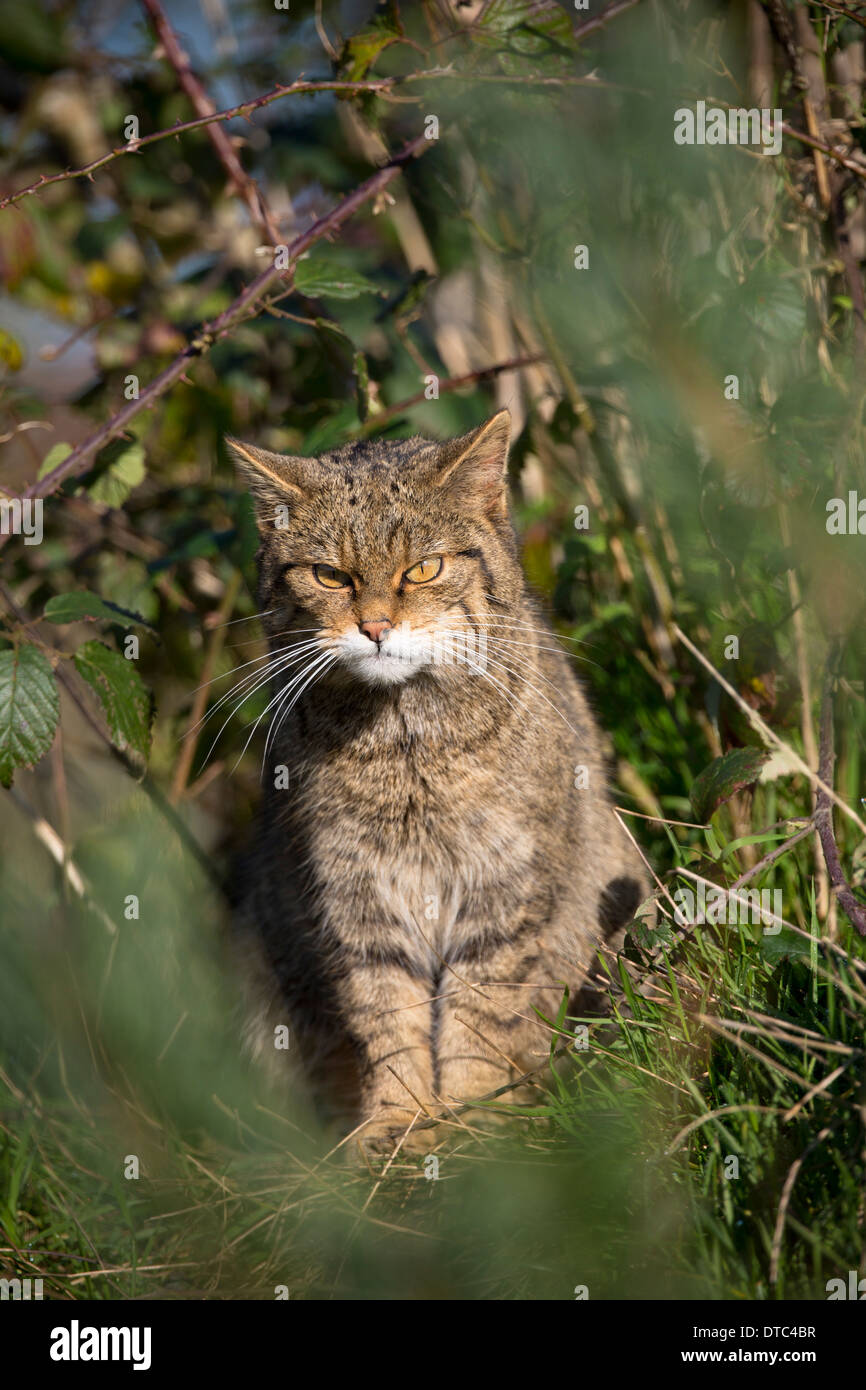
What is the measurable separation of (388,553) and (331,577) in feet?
0.50

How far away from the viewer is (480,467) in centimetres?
255

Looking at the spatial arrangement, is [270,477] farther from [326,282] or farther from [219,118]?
[219,118]

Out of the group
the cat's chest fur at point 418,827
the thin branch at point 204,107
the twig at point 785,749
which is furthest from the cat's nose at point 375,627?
the thin branch at point 204,107

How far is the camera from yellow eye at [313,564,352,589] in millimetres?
2484

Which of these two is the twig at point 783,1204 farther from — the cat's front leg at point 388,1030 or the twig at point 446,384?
the twig at point 446,384

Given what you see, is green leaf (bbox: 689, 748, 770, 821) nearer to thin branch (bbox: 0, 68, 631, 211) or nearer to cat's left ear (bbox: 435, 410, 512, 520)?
cat's left ear (bbox: 435, 410, 512, 520)

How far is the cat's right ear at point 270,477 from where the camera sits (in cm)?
255

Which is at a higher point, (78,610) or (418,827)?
(78,610)

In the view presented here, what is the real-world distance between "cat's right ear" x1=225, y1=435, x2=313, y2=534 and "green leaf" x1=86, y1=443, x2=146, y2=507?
0.43 meters

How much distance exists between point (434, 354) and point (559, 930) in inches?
72.2

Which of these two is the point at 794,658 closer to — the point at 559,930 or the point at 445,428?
the point at 559,930

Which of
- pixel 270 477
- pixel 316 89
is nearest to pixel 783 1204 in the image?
pixel 270 477

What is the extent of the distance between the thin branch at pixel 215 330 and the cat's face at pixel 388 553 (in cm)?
27

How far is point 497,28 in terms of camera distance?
257 centimetres
